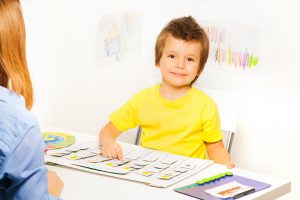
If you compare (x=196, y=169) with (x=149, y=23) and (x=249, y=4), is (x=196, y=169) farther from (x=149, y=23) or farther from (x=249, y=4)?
(x=149, y=23)

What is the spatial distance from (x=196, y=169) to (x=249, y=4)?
0.85m

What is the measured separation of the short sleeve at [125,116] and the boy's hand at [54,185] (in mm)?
656

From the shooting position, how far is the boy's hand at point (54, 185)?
1.22 metres

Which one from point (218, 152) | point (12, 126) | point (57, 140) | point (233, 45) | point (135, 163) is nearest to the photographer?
point (12, 126)

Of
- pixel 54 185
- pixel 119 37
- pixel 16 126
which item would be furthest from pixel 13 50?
pixel 119 37

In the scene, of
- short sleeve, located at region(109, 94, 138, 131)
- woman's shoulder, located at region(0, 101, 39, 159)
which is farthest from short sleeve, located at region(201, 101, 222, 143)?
woman's shoulder, located at region(0, 101, 39, 159)

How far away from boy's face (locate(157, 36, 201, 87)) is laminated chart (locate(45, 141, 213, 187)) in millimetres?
342

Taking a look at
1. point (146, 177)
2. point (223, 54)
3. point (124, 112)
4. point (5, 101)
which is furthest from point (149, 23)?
→ point (5, 101)

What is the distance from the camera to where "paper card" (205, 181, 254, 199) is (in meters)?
1.26

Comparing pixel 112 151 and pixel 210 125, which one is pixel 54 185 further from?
pixel 210 125

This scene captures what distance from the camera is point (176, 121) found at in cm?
189

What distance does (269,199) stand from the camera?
1334 mm

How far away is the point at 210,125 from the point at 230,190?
58cm

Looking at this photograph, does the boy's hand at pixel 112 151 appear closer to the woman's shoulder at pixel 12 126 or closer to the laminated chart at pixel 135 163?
the laminated chart at pixel 135 163
